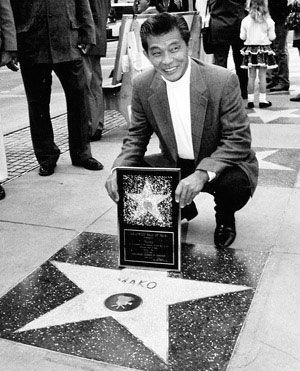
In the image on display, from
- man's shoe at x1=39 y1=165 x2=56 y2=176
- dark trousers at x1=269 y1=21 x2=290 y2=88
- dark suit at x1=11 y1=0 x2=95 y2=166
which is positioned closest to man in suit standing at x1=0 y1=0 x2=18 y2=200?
dark suit at x1=11 y1=0 x2=95 y2=166

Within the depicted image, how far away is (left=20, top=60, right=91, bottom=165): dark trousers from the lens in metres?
A: 4.48

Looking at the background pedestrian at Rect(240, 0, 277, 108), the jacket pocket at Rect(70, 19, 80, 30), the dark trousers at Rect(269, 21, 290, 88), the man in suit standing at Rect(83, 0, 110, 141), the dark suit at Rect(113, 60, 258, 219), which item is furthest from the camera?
the dark trousers at Rect(269, 21, 290, 88)

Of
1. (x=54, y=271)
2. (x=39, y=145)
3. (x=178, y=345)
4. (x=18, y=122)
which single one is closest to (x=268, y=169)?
(x=39, y=145)

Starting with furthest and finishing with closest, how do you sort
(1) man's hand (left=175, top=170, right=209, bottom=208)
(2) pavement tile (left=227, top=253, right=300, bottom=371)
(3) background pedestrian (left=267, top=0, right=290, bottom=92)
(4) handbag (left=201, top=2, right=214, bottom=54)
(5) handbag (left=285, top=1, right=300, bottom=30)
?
(3) background pedestrian (left=267, top=0, right=290, bottom=92) → (4) handbag (left=201, top=2, right=214, bottom=54) → (5) handbag (left=285, top=1, right=300, bottom=30) → (1) man's hand (left=175, top=170, right=209, bottom=208) → (2) pavement tile (left=227, top=253, right=300, bottom=371)

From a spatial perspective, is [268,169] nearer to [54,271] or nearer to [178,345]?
[54,271]

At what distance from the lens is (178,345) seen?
2.29 meters

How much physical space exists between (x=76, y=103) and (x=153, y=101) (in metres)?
1.79

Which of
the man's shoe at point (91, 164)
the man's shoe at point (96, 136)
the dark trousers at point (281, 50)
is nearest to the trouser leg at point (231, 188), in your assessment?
the man's shoe at point (91, 164)

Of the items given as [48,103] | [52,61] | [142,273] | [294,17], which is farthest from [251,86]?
[142,273]

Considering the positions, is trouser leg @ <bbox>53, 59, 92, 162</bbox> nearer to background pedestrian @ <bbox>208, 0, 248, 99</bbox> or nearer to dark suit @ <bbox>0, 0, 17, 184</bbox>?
dark suit @ <bbox>0, 0, 17, 184</bbox>

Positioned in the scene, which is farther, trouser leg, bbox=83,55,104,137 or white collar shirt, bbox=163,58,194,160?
trouser leg, bbox=83,55,104,137

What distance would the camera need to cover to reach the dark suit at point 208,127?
2867 millimetres

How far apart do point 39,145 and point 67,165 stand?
434 millimetres

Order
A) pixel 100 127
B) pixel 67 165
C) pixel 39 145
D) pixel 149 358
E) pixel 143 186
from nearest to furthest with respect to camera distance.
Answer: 1. pixel 149 358
2. pixel 143 186
3. pixel 39 145
4. pixel 67 165
5. pixel 100 127
